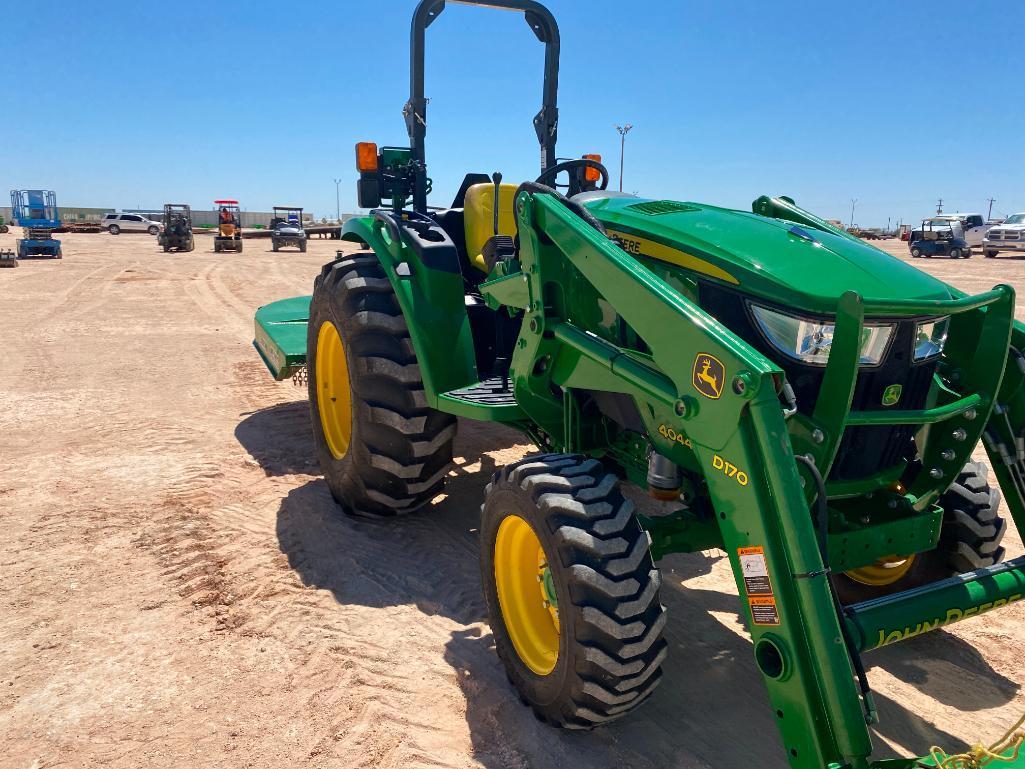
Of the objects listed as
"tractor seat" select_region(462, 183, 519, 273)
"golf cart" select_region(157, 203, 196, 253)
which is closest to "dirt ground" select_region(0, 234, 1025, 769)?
"tractor seat" select_region(462, 183, 519, 273)

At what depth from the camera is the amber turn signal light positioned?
4527 mm

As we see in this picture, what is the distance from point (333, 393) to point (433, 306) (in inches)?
49.1

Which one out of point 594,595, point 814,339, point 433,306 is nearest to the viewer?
point 594,595

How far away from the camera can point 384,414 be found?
3.86 meters

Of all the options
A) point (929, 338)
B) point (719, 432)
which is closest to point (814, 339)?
point (929, 338)

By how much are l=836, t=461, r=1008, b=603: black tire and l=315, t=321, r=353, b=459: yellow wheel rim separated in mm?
3046

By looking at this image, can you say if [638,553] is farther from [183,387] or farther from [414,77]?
[183,387]

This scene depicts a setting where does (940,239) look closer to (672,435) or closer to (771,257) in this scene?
(771,257)

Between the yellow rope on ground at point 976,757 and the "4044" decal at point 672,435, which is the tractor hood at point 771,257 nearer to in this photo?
the "4044" decal at point 672,435

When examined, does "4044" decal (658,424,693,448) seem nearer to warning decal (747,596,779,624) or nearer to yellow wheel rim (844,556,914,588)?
warning decal (747,596,779,624)

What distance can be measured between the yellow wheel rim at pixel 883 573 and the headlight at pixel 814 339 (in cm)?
131

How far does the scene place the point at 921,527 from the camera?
274 cm

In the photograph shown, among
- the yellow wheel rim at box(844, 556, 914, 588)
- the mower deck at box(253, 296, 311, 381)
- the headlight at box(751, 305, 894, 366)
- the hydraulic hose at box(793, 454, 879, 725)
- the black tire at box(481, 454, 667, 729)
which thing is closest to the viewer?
the hydraulic hose at box(793, 454, 879, 725)

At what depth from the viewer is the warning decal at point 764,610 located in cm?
204
